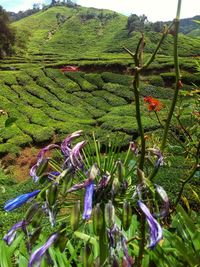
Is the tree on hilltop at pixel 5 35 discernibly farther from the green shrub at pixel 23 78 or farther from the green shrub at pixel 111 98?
the green shrub at pixel 111 98

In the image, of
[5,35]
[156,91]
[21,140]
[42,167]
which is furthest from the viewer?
[5,35]

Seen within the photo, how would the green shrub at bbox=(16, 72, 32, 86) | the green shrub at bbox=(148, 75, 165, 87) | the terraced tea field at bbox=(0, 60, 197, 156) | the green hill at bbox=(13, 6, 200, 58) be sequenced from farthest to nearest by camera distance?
the green hill at bbox=(13, 6, 200, 58), the green shrub at bbox=(148, 75, 165, 87), the green shrub at bbox=(16, 72, 32, 86), the terraced tea field at bbox=(0, 60, 197, 156)

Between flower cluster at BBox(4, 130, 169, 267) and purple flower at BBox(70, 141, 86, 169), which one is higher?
purple flower at BBox(70, 141, 86, 169)

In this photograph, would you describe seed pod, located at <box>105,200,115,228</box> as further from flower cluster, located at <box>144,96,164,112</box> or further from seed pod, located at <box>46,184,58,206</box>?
flower cluster, located at <box>144,96,164,112</box>

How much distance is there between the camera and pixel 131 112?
23516mm

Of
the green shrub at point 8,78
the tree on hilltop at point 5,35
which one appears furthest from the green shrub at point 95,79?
the tree on hilltop at point 5,35

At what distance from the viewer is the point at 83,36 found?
3039 inches

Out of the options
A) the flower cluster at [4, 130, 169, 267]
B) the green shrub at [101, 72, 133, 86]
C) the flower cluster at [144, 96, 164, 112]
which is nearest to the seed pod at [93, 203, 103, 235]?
the flower cluster at [4, 130, 169, 267]

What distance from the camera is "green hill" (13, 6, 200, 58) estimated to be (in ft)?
196

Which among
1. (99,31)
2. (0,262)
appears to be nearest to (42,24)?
(99,31)

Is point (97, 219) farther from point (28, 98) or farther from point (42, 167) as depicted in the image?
point (28, 98)

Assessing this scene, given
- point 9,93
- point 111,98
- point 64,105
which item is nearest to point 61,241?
point 64,105

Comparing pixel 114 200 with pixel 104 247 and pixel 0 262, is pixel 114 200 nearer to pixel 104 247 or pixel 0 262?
pixel 104 247

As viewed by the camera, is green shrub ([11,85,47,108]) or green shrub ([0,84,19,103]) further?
green shrub ([0,84,19,103])
